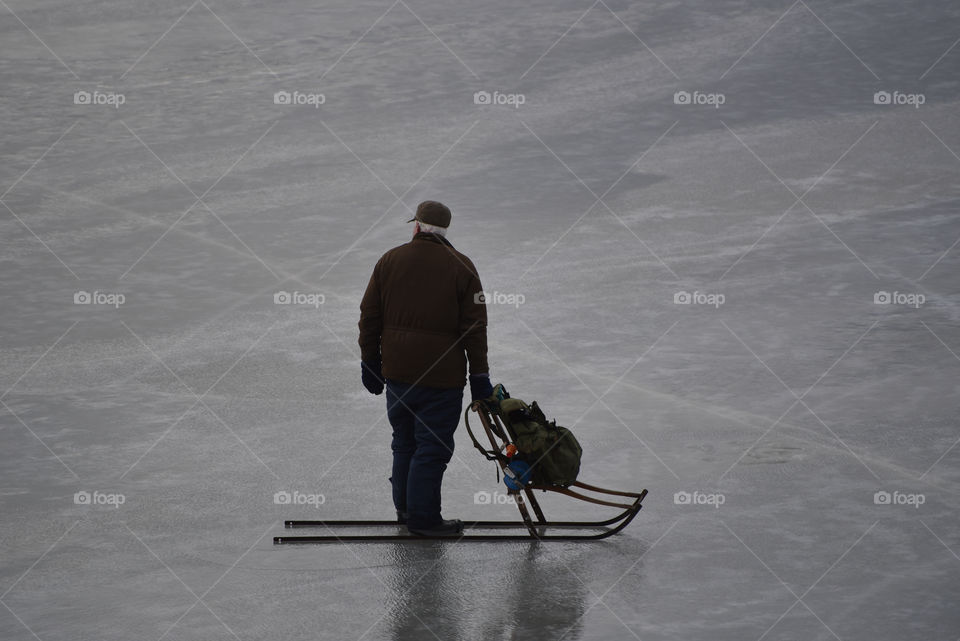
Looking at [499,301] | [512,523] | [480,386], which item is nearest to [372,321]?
[480,386]

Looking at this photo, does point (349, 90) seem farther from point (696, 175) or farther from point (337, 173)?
point (696, 175)

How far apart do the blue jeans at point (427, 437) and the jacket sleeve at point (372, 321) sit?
24 cm

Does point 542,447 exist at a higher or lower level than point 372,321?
lower

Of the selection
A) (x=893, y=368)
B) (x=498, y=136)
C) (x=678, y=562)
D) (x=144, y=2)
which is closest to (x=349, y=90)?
(x=498, y=136)

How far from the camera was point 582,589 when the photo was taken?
725 cm

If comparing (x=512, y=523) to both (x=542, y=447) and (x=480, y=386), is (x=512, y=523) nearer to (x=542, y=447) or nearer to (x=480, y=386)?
(x=542, y=447)

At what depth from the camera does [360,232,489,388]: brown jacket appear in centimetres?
793

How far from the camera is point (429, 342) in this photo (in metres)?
7.95

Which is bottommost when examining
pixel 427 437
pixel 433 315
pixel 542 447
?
pixel 542 447

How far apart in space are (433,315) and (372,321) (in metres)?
0.42

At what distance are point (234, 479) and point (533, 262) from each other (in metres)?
5.96

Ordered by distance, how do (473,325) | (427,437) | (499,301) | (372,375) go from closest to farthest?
1. (473,325)
2. (427,437)
3. (372,375)
4. (499,301)

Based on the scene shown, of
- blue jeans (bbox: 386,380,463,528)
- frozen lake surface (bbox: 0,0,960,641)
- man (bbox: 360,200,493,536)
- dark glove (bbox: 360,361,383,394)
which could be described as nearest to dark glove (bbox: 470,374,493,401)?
man (bbox: 360,200,493,536)

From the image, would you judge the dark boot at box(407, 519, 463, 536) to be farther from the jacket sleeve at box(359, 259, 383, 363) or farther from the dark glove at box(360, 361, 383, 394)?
the jacket sleeve at box(359, 259, 383, 363)
